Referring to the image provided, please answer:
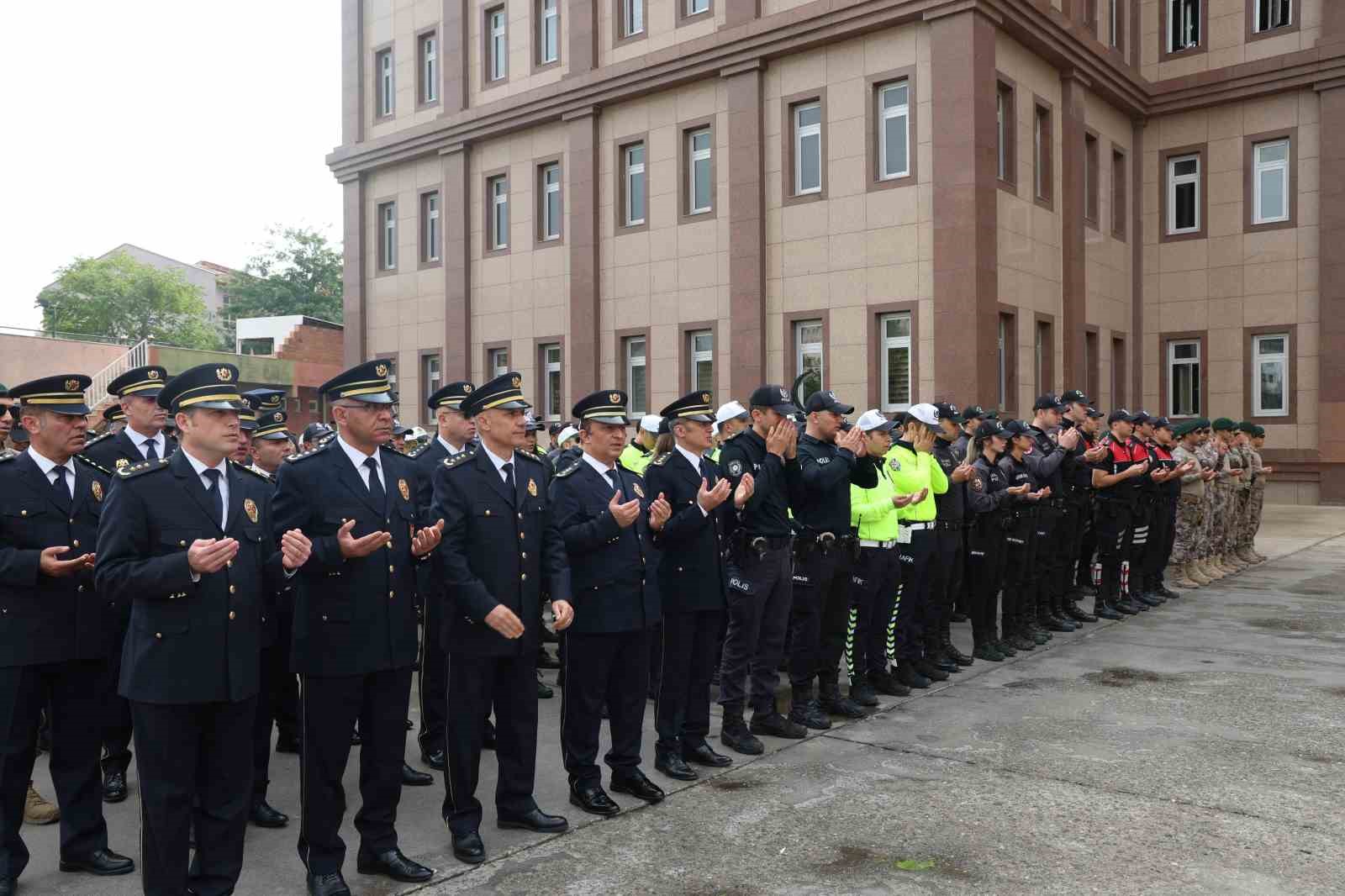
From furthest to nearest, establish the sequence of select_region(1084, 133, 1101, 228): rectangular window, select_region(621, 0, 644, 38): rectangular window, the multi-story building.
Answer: select_region(1084, 133, 1101, 228): rectangular window, select_region(621, 0, 644, 38): rectangular window, the multi-story building

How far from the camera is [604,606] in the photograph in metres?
5.68

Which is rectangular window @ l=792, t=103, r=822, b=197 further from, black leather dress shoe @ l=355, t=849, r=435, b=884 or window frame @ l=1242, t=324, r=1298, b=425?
black leather dress shoe @ l=355, t=849, r=435, b=884

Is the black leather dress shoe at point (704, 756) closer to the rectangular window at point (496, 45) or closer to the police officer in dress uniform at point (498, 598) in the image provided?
the police officer in dress uniform at point (498, 598)

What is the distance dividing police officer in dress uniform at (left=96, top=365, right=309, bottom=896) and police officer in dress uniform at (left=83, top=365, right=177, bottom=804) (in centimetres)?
150

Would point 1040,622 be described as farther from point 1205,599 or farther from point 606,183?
point 606,183

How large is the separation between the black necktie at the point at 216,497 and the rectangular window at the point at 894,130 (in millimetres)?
17207

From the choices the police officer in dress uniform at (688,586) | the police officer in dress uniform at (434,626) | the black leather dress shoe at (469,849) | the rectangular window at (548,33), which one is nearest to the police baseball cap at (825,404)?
the police officer in dress uniform at (688,586)

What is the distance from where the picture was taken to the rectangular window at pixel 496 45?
26547 millimetres

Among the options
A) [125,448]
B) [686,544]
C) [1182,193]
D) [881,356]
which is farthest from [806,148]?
[125,448]

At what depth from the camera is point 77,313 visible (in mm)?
70750

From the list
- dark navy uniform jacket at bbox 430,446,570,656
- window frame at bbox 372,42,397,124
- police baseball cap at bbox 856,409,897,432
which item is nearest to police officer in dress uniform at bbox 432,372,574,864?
dark navy uniform jacket at bbox 430,446,570,656

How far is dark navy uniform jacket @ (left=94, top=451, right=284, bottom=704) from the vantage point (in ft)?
13.1

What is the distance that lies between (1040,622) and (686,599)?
19.4ft

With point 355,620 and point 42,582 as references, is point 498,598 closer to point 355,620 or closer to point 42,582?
point 355,620
